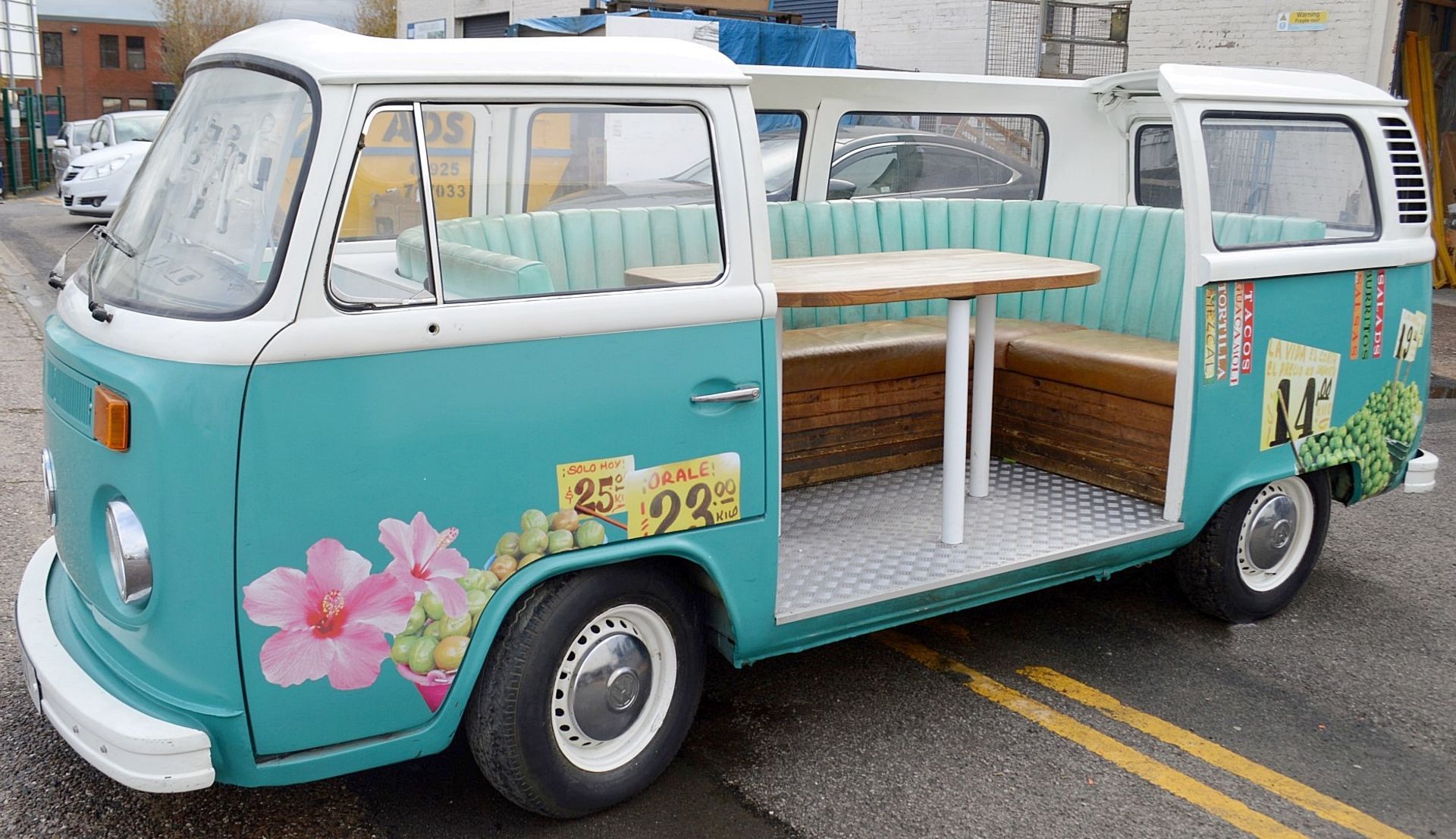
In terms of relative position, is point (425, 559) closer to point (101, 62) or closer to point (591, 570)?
point (591, 570)

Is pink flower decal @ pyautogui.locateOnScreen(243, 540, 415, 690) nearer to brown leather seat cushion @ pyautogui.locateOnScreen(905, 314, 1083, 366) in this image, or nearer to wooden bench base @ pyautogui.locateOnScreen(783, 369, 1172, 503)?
wooden bench base @ pyautogui.locateOnScreen(783, 369, 1172, 503)

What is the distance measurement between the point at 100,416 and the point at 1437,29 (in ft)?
43.6

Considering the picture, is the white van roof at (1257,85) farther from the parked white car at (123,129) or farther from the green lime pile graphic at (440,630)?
the parked white car at (123,129)

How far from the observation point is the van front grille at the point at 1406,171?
15.6 ft

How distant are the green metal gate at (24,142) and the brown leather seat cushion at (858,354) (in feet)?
79.6

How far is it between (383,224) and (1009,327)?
311 centimetres

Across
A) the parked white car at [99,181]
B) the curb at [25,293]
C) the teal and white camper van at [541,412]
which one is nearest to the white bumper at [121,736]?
the teal and white camper van at [541,412]

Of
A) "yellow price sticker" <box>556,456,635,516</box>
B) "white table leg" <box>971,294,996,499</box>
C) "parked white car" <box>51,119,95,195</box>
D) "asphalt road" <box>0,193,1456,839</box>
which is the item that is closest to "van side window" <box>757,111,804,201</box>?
"white table leg" <box>971,294,996,499</box>

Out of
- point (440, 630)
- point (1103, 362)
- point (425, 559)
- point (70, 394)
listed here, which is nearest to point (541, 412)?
point (425, 559)

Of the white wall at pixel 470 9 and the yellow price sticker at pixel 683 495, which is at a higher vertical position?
the white wall at pixel 470 9

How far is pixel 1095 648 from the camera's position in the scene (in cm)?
451

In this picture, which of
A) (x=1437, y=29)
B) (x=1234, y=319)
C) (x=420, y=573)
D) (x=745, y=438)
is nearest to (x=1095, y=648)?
(x=1234, y=319)

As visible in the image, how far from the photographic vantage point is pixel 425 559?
9.37ft

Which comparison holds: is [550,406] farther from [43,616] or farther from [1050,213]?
[1050,213]
